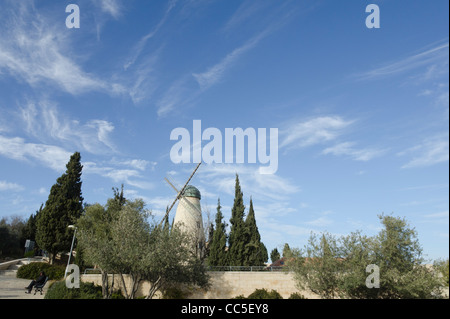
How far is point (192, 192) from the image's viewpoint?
1551 inches

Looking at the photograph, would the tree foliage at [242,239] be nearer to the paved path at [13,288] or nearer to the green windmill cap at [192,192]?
the green windmill cap at [192,192]

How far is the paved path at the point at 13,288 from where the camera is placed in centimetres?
2041

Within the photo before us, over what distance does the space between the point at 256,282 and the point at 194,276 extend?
6.25 meters

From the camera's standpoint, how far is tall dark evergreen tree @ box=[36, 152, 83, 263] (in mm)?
33188

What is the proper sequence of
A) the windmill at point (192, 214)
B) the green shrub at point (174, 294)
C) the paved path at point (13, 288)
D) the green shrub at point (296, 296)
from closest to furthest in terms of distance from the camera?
the paved path at point (13, 288) → the green shrub at point (296, 296) → the green shrub at point (174, 294) → the windmill at point (192, 214)

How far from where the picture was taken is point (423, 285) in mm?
20672

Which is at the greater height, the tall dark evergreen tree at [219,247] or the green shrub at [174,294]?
the tall dark evergreen tree at [219,247]

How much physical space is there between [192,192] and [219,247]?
8315 mm

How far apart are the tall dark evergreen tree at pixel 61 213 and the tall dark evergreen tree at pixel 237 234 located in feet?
56.9

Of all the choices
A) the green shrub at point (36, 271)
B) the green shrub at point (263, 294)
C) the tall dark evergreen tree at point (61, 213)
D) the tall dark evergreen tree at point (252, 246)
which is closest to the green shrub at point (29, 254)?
the tall dark evergreen tree at point (61, 213)

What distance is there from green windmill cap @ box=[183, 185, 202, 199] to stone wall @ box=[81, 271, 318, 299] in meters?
13.5
